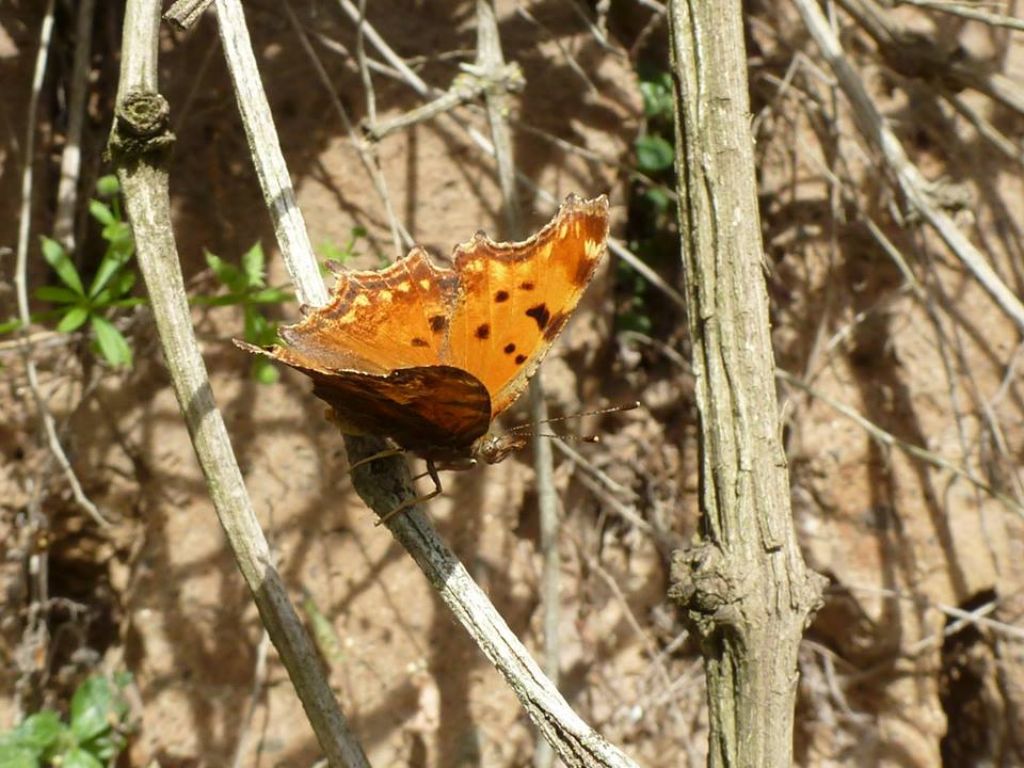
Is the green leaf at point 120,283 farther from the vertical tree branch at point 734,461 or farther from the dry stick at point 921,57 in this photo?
the dry stick at point 921,57

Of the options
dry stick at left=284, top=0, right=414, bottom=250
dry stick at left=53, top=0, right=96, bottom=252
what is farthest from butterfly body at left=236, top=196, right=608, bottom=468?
dry stick at left=53, top=0, right=96, bottom=252

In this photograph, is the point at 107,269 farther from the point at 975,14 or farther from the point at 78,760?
the point at 975,14

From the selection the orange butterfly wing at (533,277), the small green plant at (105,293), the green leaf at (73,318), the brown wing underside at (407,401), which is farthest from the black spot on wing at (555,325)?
the green leaf at (73,318)

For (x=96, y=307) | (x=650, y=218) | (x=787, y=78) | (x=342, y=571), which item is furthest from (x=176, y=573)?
(x=787, y=78)

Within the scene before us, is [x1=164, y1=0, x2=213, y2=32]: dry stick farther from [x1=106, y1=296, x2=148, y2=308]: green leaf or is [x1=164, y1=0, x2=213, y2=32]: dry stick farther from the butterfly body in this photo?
[x1=106, y1=296, x2=148, y2=308]: green leaf

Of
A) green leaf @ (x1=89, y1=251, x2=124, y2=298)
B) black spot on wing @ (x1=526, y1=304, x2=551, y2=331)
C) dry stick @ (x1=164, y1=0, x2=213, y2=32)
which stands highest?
green leaf @ (x1=89, y1=251, x2=124, y2=298)
